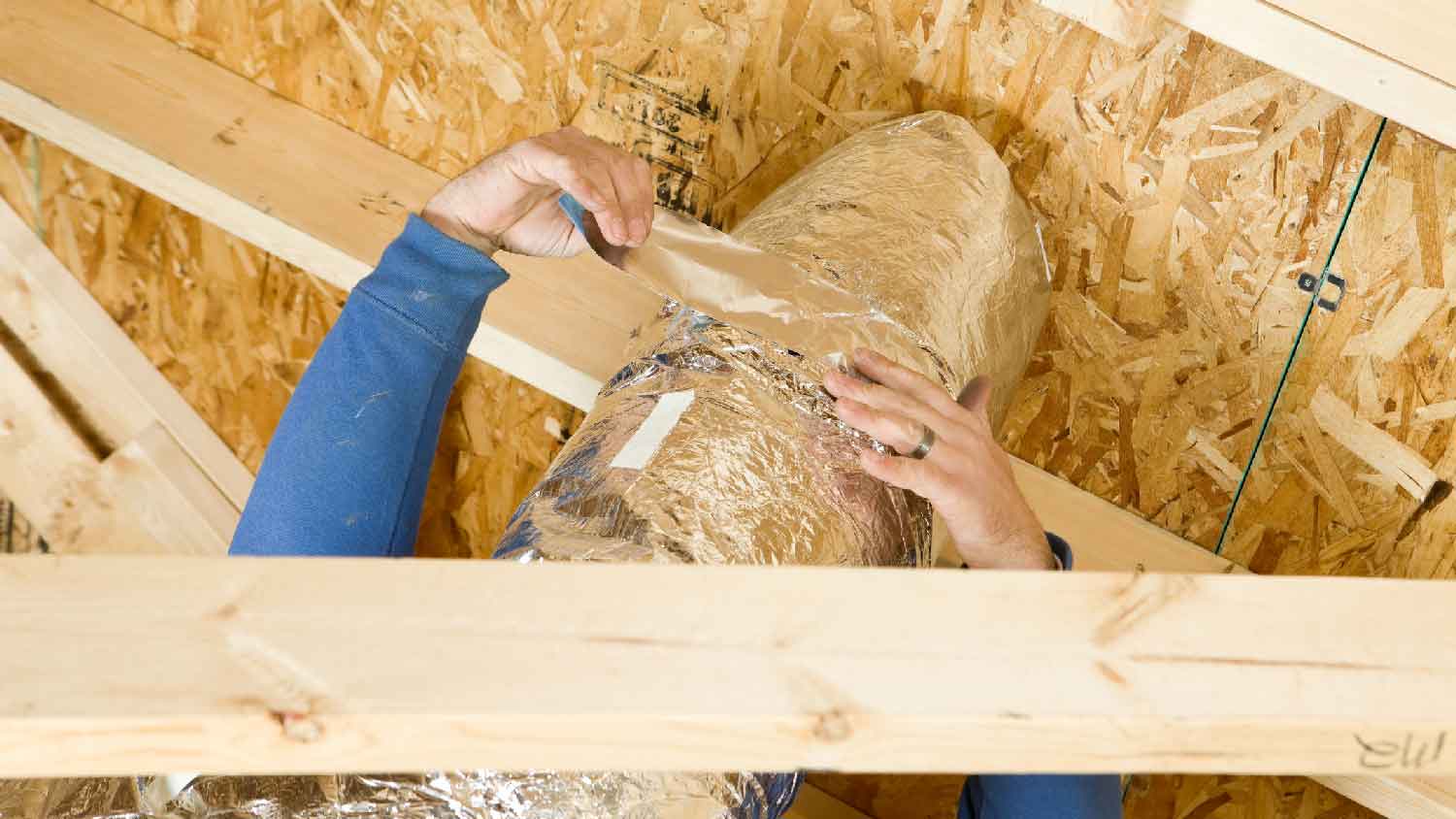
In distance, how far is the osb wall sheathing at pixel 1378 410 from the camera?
126 cm

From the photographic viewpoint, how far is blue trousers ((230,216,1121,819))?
113 cm

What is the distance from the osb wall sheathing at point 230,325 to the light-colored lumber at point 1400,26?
1.13 metres

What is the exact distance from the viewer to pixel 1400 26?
94 cm

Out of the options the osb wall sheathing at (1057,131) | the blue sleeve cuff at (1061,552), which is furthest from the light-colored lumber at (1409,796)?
the blue sleeve cuff at (1061,552)

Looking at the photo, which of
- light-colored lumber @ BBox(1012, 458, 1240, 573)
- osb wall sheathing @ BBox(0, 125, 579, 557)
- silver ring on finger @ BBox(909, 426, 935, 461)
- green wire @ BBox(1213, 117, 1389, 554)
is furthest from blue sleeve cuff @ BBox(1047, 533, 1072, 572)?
osb wall sheathing @ BBox(0, 125, 579, 557)

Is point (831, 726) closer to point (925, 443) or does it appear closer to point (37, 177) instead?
point (925, 443)

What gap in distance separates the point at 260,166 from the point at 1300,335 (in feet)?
4.31

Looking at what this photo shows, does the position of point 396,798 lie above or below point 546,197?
below

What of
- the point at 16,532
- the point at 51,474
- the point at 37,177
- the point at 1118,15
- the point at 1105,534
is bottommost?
the point at 16,532

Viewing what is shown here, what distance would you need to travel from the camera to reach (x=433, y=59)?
1.68 metres

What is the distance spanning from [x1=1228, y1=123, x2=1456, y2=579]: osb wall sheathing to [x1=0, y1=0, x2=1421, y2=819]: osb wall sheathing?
4 centimetres

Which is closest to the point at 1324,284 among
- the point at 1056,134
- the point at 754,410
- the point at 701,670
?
the point at 1056,134

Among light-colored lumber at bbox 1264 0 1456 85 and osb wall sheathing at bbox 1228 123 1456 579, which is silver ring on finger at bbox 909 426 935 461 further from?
osb wall sheathing at bbox 1228 123 1456 579

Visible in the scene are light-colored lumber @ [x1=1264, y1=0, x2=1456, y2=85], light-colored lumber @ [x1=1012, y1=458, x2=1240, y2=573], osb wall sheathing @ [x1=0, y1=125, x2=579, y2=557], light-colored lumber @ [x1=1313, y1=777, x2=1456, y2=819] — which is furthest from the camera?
osb wall sheathing @ [x1=0, y1=125, x2=579, y2=557]
